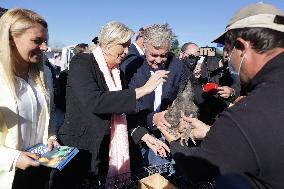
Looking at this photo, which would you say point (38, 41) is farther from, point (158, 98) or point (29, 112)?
point (158, 98)

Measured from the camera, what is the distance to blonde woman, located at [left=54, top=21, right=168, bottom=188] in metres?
2.95

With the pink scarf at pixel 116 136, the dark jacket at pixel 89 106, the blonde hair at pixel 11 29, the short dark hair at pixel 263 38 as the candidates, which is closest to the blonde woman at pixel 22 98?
the blonde hair at pixel 11 29

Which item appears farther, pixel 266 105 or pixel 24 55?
pixel 24 55

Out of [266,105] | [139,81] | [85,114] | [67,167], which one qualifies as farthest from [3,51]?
[266,105]

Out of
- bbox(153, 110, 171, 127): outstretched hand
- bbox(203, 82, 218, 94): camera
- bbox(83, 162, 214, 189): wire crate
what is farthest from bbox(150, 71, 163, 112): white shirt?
bbox(203, 82, 218, 94): camera

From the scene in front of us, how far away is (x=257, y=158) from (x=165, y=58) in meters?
2.27

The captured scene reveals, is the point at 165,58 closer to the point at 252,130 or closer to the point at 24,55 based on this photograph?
the point at 24,55

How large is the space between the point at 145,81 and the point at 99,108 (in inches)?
32.5

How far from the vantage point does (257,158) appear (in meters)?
1.57

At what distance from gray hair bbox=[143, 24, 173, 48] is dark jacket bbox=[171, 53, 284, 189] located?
1907 mm

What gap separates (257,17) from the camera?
182cm

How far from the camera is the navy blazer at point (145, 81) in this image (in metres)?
3.57

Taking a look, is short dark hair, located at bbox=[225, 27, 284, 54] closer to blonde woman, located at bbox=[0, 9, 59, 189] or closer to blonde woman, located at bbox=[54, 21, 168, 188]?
blonde woman, located at bbox=[54, 21, 168, 188]

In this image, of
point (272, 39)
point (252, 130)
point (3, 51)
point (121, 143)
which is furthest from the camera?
point (121, 143)
